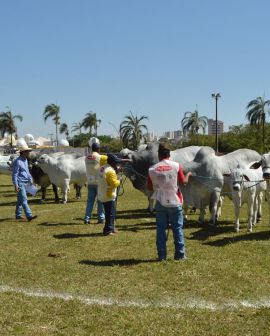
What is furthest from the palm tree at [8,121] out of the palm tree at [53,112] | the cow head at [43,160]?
the cow head at [43,160]

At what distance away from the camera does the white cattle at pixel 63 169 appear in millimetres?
17312

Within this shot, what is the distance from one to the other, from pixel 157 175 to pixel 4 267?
9.93 ft

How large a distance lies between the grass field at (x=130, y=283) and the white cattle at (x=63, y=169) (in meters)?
5.85

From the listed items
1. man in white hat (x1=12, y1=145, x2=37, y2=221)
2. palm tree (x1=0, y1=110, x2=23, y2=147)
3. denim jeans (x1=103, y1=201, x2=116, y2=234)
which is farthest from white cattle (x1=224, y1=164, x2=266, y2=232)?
palm tree (x1=0, y1=110, x2=23, y2=147)

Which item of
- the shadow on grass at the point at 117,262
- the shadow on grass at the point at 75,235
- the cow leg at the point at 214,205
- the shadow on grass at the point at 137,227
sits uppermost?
the cow leg at the point at 214,205

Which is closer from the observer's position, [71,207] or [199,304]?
[199,304]

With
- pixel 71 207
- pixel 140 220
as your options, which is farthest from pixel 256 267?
pixel 71 207

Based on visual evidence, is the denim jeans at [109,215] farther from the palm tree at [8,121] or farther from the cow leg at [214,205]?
the palm tree at [8,121]

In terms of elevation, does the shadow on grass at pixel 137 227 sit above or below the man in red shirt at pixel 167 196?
below

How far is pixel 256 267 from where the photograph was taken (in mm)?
7559

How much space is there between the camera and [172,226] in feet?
25.6

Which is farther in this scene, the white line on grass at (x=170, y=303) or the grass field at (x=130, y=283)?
the white line on grass at (x=170, y=303)

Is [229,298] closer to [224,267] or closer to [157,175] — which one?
[224,267]

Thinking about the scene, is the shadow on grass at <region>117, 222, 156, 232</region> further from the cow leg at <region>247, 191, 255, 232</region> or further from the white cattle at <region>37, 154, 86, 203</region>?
the white cattle at <region>37, 154, 86, 203</region>
